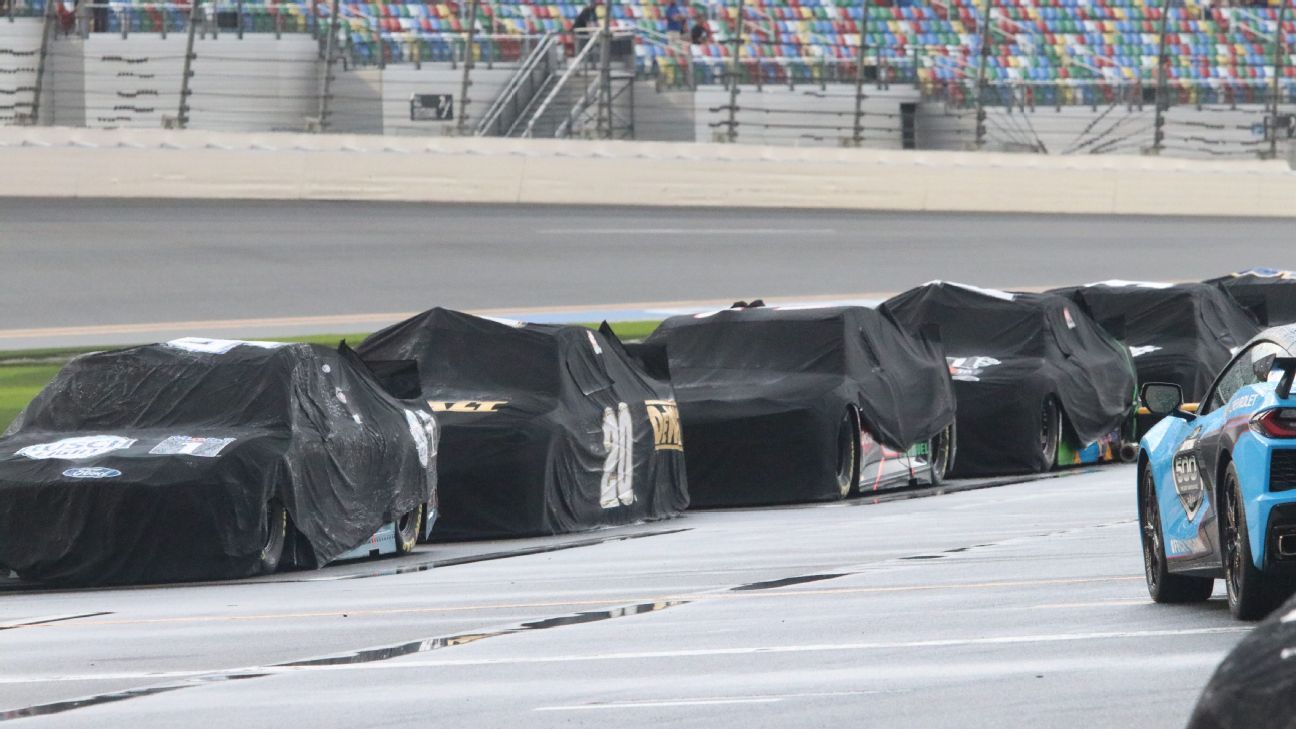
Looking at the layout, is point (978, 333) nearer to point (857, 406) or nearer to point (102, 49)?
point (857, 406)

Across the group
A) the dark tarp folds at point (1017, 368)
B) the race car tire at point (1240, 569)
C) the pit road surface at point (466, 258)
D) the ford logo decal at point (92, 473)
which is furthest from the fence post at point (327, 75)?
the race car tire at point (1240, 569)

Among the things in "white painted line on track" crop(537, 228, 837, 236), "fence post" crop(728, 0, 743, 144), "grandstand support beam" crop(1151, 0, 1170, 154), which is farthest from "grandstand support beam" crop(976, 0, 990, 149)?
"white painted line on track" crop(537, 228, 837, 236)

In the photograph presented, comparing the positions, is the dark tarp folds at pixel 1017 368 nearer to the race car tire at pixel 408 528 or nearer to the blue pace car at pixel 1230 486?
the race car tire at pixel 408 528

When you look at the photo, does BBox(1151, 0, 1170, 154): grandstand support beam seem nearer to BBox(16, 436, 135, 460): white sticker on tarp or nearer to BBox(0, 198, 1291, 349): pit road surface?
BBox(0, 198, 1291, 349): pit road surface

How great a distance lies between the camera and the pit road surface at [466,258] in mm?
26797

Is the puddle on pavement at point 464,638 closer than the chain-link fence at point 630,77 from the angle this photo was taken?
Yes

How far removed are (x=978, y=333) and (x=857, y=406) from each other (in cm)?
354

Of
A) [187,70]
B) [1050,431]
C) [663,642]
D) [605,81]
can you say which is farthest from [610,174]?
[663,642]

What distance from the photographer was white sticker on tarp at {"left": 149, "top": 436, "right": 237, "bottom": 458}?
12.0 metres

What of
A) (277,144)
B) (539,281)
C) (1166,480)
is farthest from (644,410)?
(277,144)

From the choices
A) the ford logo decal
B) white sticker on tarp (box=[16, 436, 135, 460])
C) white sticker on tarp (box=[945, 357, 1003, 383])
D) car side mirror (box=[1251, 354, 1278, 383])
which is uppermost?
car side mirror (box=[1251, 354, 1278, 383])

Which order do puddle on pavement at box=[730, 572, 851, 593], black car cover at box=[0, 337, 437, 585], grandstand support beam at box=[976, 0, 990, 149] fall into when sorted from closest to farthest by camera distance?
puddle on pavement at box=[730, 572, 851, 593], black car cover at box=[0, 337, 437, 585], grandstand support beam at box=[976, 0, 990, 149]

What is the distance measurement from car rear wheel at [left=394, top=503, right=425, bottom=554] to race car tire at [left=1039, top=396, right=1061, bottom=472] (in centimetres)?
726

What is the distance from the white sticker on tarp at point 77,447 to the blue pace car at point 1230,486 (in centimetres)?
578
